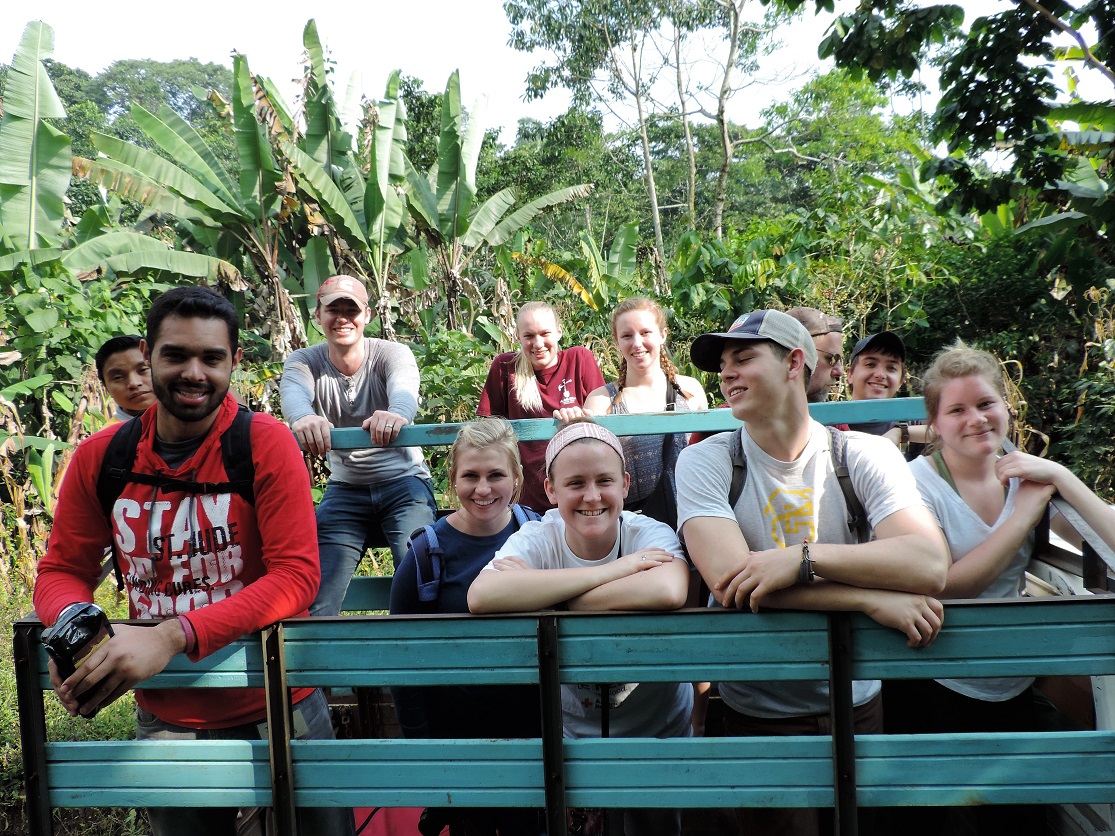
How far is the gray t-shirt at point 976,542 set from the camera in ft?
7.51

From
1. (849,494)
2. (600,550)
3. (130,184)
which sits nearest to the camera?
(849,494)

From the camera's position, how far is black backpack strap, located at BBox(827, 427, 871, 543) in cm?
218

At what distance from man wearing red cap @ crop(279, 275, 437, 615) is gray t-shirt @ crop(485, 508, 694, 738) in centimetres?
110

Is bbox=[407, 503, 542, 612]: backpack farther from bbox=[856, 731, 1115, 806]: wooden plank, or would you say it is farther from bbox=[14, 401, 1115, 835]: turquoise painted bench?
bbox=[856, 731, 1115, 806]: wooden plank

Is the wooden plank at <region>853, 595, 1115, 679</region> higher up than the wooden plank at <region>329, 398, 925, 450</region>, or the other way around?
the wooden plank at <region>329, 398, 925, 450</region>

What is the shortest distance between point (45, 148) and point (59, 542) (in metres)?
7.75

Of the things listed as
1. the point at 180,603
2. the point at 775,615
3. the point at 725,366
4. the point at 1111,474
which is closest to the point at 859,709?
the point at 775,615

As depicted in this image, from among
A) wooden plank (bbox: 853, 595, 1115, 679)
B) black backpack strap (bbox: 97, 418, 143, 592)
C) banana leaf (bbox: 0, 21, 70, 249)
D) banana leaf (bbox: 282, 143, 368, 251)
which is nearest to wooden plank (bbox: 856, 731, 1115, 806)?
wooden plank (bbox: 853, 595, 1115, 679)

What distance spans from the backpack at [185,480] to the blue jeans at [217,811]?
55cm

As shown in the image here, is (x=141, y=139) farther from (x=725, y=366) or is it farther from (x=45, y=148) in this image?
(x=725, y=366)

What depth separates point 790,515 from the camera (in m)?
2.18

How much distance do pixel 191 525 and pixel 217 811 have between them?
2.51 ft

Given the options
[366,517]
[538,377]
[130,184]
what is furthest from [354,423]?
[130,184]

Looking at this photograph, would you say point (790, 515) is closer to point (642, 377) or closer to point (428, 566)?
point (428, 566)
